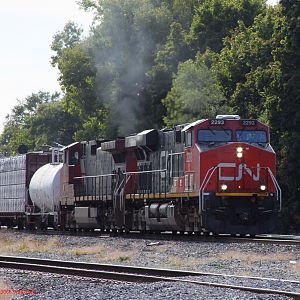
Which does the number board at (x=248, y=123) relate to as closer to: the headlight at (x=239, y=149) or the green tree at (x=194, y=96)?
the headlight at (x=239, y=149)

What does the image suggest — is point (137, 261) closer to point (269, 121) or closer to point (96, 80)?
point (269, 121)

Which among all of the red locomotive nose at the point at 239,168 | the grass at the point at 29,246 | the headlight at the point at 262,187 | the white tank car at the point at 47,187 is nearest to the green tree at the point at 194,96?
the white tank car at the point at 47,187

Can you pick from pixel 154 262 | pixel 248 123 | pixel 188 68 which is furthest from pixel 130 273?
pixel 188 68

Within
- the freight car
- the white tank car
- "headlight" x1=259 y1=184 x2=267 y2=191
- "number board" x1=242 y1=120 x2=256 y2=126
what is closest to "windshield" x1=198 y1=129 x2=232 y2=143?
"number board" x1=242 y1=120 x2=256 y2=126

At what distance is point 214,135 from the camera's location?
2684 centimetres

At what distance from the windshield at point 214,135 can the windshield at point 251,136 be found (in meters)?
0.30

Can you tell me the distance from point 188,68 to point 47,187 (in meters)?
12.8

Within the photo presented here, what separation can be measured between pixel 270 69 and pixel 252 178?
11780mm

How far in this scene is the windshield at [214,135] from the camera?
87.1 ft

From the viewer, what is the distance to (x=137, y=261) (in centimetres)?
1981

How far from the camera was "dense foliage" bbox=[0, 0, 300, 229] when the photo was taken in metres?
36.3

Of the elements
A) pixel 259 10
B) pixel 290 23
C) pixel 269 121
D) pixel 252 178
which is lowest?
pixel 252 178

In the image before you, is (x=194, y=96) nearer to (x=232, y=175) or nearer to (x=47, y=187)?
(x=47, y=187)

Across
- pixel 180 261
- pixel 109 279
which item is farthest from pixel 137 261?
pixel 109 279
